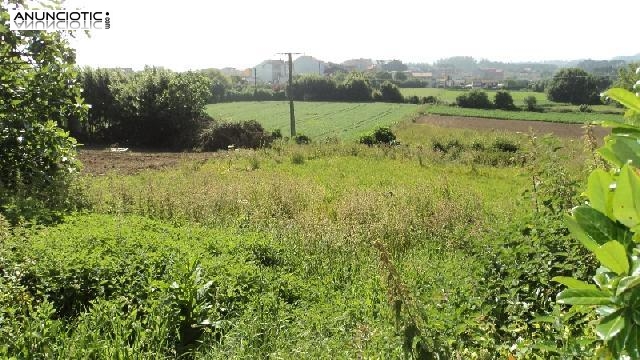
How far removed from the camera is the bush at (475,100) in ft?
185

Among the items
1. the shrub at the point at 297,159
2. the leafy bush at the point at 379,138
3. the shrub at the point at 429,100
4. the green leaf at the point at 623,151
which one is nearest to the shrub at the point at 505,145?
the leafy bush at the point at 379,138

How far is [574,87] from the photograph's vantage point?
198 feet

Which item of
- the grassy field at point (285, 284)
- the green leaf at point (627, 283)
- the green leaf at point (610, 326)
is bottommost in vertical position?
the grassy field at point (285, 284)

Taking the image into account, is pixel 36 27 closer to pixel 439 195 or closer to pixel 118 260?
pixel 118 260

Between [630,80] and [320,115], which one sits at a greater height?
[320,115]

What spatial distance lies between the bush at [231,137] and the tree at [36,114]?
18.3 metres

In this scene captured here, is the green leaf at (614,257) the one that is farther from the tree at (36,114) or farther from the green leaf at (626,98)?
the tree at (36,114)

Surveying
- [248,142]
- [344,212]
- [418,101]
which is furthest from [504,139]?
[418,101]

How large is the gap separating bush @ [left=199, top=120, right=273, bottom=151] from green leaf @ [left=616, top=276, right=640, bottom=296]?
26.4 m

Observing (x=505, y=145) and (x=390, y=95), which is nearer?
(x=505, y=145)

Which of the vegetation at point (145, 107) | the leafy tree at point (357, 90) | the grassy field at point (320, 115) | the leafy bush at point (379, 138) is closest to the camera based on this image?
the leafy bush at point (379, 138)

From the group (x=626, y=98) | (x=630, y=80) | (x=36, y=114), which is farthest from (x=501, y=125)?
(x=626, y=98)

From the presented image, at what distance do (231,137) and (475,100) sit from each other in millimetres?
38589

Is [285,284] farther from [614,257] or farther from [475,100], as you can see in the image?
[475,100]
